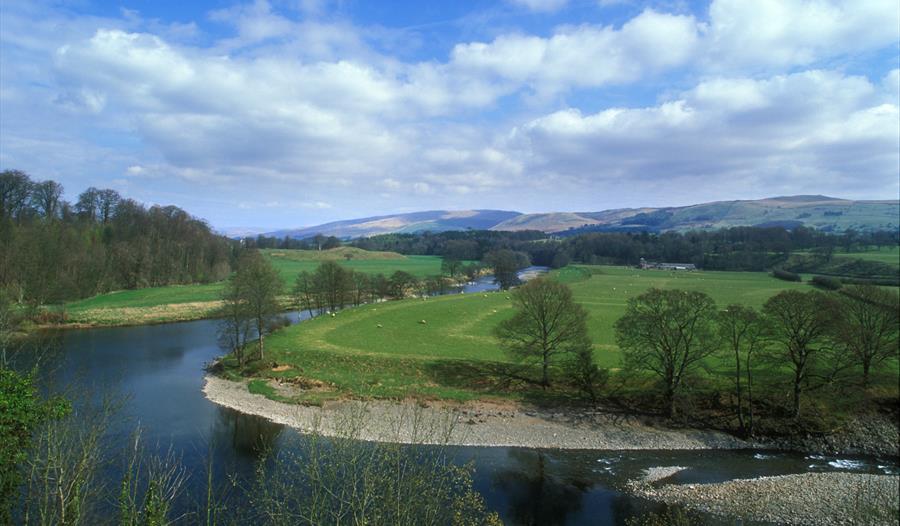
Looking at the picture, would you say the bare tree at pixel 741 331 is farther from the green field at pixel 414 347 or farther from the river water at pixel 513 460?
the green field at pixel 414 347

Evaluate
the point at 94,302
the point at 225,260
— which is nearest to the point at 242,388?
the point at 94,302

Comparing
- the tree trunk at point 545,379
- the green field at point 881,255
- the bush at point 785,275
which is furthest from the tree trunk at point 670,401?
the bush at point 785,275

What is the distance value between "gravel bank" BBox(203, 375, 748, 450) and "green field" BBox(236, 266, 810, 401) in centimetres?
264

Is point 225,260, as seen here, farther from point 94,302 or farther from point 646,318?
point 646,318

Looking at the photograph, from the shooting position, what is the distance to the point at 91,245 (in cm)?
8394

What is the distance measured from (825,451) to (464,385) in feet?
78.8

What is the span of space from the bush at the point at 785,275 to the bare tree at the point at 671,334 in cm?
5666

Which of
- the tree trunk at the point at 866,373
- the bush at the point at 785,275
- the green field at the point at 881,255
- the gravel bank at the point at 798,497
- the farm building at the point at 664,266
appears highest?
the green field at the point at 881,255

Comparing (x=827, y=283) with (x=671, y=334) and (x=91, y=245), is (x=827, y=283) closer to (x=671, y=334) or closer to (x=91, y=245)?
(x=671, y=334)

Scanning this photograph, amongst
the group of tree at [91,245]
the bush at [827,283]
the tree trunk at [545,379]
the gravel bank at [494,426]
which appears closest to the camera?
the gravel bank at [494,426]

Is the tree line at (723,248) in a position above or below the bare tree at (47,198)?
below

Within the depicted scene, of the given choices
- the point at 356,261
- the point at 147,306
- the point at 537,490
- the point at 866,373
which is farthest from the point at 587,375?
the point at 356,261

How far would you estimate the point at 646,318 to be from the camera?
3497 centimetres

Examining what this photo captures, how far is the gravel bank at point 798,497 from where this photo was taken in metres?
21.6
